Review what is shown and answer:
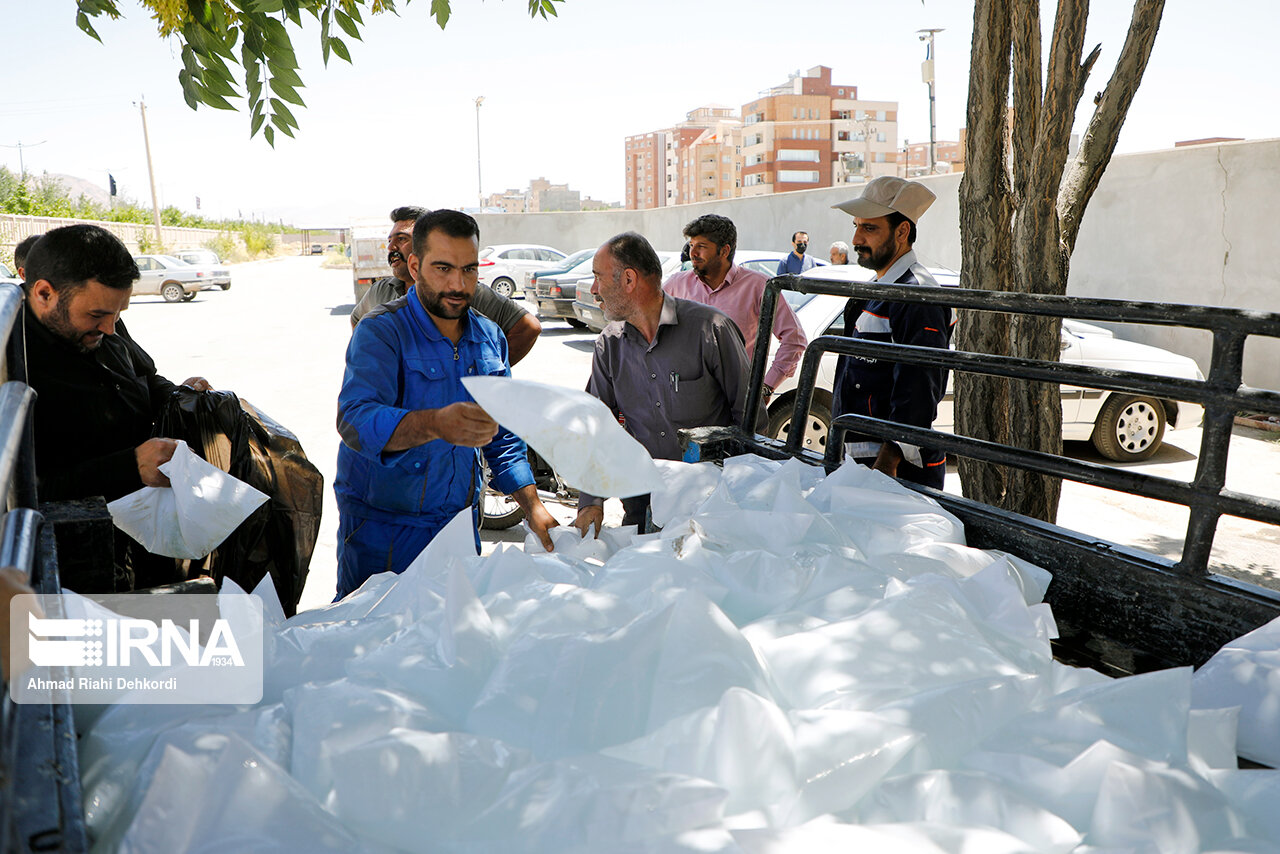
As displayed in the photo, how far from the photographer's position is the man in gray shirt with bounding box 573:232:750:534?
4.06 m

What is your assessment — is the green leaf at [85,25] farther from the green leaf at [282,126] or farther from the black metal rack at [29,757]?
the black metal rack at [29,757]

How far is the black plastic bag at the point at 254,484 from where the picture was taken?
9.53 feet

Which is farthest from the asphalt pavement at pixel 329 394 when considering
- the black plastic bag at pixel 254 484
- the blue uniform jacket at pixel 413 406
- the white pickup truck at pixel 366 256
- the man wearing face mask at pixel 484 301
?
the black plastic bag at pixel 254 484

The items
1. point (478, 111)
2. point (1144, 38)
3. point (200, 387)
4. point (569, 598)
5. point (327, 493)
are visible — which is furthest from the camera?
point (478, 111)

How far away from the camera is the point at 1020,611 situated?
5.58 feet

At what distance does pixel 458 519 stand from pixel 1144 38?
3.64m

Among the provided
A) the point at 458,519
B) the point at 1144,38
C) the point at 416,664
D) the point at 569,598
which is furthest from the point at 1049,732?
the point at 1144,38

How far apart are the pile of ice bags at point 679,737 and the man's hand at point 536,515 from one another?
0.92m

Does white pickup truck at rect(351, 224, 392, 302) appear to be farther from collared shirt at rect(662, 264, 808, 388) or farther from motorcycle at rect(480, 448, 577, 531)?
collared shirt at rect(662, 264, 808, 388)

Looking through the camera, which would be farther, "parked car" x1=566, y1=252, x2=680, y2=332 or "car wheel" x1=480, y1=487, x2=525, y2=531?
"parked car" x1=566, y1=252, x2=680, y2=332

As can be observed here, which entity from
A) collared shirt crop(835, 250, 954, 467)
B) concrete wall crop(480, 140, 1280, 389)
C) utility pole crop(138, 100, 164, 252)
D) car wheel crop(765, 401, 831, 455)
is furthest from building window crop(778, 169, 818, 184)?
collared shirt crop(835, 250, 954, 467)

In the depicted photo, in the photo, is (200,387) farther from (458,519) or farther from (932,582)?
(932,582)

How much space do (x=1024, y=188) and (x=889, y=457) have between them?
1.46 meters

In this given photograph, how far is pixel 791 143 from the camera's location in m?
90.4
